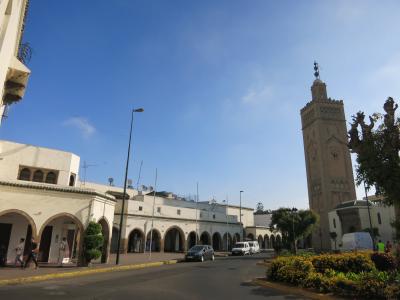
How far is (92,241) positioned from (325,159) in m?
58.0

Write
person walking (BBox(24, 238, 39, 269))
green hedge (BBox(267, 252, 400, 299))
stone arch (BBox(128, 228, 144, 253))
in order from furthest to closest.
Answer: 1. stone arch (BBox(128, 228, 144, 253))
2. person walking (BBox(24, 238, 39, 269))
3. green hedge (BBox(267, 252, 400, 299))

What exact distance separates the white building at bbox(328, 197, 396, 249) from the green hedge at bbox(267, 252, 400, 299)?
129 feet

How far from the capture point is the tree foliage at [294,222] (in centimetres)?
4312

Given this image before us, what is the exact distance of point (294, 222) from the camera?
43.0m

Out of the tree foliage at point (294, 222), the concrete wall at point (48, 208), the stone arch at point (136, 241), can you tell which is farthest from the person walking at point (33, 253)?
the tree foliage at point (294, 222)

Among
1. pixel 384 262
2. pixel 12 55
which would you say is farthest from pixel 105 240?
pixel 384 262

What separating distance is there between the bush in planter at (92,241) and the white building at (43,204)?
532 millimetres

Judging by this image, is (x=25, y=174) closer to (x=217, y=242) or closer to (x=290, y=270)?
(x=290, y=270)

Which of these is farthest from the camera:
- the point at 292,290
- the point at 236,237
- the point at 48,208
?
the point at 236,237

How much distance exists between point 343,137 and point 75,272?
66.1 meters

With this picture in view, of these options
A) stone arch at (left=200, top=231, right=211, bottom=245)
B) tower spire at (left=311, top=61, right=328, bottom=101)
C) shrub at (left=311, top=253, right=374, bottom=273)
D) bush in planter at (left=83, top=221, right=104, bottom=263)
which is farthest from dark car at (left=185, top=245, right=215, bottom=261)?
tower spire at (left=311, top=61, right=328, bottom=101)

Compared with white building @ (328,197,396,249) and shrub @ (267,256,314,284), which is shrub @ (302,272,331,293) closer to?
shrub @ (267,256,314,284)

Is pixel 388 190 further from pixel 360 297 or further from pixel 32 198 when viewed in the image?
pixel 32 198

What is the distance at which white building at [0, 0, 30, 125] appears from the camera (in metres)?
11.4
